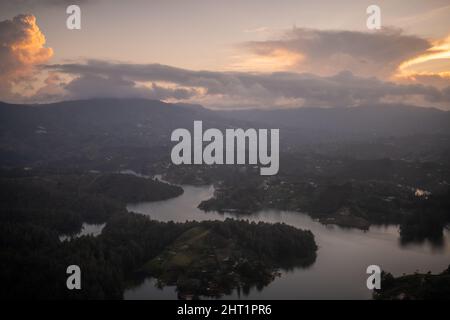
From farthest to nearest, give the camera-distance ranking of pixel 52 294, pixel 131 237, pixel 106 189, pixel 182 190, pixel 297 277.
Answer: pixel 182 190 < pixel 106 189 < pixel 131 237 < pixel 297 277 < pixel 52 294

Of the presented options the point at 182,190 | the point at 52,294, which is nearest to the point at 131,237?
the point at 52,294

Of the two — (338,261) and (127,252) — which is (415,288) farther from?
(127,252)

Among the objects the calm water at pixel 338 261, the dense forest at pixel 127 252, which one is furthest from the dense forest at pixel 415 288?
the dense forest at pixel 127 252

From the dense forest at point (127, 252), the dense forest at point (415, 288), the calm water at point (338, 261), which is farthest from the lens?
the calm water at point (338, 261)

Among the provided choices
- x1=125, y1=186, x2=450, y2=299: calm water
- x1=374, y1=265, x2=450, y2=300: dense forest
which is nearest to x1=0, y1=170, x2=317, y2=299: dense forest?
x1=125, y1=186, x2=450, y2=299: calm water

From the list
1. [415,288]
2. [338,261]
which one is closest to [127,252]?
[338,261]

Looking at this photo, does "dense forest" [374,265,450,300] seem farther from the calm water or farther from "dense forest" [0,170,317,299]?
"dense forest" [0,170,317,299]

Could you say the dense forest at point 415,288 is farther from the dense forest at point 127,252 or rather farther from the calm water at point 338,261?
the dense forest at point 127,252
